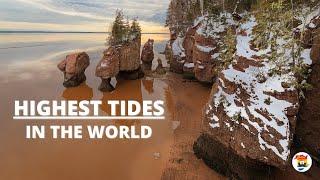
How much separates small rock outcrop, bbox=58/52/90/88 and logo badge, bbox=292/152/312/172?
2059 centimetres

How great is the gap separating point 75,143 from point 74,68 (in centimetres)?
1125

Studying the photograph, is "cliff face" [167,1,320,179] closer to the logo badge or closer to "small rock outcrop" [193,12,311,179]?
"small rock outcrop" [193,12,311,179]

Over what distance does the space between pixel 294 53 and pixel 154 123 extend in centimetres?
1207

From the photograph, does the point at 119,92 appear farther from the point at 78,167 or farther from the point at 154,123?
the point at 78,167

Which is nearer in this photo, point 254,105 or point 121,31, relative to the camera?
point 254,105

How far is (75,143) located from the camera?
2172cm

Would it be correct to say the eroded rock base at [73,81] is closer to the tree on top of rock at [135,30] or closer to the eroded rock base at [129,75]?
the eroded rock base at [129,75]

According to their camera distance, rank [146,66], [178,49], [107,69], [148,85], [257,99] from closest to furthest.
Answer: [257,99]
[107,69]
[148,85]
[178,49]
[146,66]

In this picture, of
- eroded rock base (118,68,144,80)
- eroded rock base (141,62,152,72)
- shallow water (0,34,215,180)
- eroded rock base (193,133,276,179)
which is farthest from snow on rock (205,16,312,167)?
eroded rock base (141,62,152,72)

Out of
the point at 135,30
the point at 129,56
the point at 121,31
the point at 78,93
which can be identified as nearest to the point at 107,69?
the point at 129,56

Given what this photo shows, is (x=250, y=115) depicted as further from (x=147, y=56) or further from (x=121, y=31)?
(x=147, y=56)

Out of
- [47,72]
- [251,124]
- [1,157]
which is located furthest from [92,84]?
[251,124]

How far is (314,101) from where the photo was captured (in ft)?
51.9

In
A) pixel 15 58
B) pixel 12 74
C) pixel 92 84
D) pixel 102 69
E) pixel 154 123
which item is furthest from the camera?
pixel 15 58
